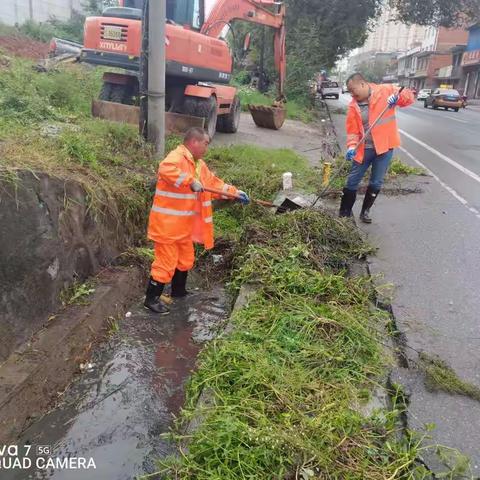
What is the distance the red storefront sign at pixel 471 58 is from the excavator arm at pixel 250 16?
43.7 m

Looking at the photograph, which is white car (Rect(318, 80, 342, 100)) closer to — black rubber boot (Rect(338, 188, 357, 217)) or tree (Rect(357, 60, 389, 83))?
black rubber boot (Rect(338, 188, 357, 217))

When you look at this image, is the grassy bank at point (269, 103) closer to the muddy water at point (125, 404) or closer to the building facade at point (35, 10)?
the building facade at point (35, 10)

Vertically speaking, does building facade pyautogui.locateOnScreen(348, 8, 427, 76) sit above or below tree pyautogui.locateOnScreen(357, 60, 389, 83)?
above

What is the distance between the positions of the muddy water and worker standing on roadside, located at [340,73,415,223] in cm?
273

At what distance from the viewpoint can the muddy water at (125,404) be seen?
9.07ft

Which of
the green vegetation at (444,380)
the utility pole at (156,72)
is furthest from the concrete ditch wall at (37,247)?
the green vegetation at (444,380)

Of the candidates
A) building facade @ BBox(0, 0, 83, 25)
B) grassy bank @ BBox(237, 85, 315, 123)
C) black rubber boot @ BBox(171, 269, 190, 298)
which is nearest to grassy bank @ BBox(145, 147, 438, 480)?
black rubber boot @ BBox(171, 269, 190, 298)

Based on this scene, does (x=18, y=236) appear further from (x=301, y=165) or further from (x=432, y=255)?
(x=301, y=165)

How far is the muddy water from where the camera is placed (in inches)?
109

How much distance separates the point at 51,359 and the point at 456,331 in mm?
2937

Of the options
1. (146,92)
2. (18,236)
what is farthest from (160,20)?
(18,236)

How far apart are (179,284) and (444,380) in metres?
2.45

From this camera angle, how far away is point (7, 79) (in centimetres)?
741

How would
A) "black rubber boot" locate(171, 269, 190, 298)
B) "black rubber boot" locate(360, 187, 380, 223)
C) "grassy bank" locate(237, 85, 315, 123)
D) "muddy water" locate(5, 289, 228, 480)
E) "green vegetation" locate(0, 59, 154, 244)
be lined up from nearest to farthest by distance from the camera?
1. "muddy water" locate(5, 289, 228, 480)
2. "green vegetation" locate(0, 59, 154, 244)
3. "black rubber boot" locate(171, 269, 190, 298)
4. "black rubber boot" locate(360, 187, 380, 223)
5. "grassy bank" locate(237, 85, 315, 123)
